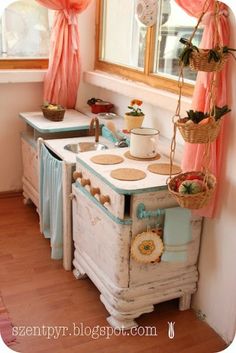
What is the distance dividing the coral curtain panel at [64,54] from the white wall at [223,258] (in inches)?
68.6

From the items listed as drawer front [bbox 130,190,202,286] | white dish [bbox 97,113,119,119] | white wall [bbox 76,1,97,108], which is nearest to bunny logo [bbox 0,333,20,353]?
drawer front [bbox 130,190,202,286]

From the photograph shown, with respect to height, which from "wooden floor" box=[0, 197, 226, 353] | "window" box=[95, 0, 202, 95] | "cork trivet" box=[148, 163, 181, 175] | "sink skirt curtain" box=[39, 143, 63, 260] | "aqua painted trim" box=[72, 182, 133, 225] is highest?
"window" box=[95, 0, 202, 95]

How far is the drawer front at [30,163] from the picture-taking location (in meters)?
3.19

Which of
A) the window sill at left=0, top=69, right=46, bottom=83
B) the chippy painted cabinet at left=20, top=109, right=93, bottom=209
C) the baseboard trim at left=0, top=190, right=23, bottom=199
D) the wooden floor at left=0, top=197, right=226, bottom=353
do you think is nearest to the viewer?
the wooden floor at left=0, top=197, right=226, bottom=353

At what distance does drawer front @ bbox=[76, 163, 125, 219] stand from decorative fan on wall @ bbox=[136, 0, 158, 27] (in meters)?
1.05

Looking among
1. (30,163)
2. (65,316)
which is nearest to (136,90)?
(30,163)

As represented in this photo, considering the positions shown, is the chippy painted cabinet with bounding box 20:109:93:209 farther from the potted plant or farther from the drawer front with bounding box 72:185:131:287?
the drawer front with bounding box 72:185:131:287

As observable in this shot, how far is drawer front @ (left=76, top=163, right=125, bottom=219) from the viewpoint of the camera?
1993mm

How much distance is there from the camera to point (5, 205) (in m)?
3.57

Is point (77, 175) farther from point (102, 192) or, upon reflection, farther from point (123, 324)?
point (123, 324)

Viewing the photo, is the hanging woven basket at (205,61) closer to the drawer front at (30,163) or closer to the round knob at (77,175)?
the round knob at (77,175)

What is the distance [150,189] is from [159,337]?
0.73 meters

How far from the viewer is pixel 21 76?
3.44 m

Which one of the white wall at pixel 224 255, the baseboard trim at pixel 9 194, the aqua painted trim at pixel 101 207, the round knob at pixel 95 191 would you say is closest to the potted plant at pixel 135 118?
the aqua painted trim at pixel 101 207
